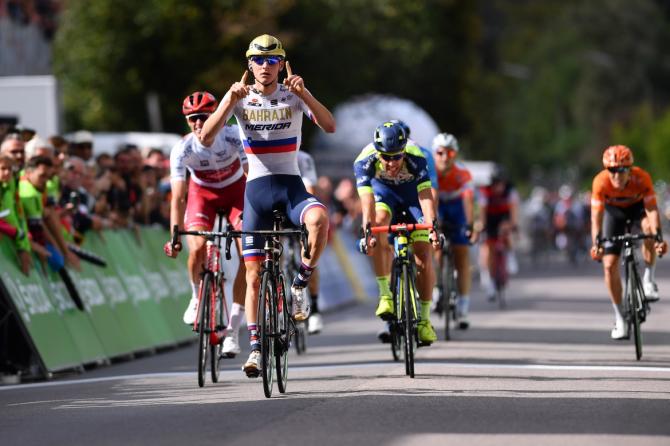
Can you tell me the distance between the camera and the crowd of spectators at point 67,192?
15.4 metres

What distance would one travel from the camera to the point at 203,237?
1359 centimetres

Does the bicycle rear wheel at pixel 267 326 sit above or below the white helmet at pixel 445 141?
below

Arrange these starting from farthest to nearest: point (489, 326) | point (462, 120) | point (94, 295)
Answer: point (462, 120), point (489, 326), point (94, 295)

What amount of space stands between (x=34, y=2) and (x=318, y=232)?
740 inches

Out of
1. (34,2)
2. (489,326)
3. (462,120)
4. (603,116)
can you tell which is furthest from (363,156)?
(603,116)

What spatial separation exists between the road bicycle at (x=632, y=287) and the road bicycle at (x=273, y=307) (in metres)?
4.16

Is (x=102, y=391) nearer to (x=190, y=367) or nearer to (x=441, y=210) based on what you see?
(x=190, y=367)

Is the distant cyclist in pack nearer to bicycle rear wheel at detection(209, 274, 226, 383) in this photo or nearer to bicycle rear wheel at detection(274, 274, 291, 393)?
bicycle rear wheel at detection(209, 274, 226, 383)

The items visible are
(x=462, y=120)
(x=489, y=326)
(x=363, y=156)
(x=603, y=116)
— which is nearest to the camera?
(x=363, y=156)

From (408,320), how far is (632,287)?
292 cm

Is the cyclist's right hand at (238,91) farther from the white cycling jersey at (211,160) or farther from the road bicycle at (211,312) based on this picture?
the white cycling jersey at (211,160)

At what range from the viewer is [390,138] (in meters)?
13.9

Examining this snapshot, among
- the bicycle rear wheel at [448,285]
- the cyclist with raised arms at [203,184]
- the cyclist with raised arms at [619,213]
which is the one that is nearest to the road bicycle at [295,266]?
the bicycle rear wheel at [448,285]

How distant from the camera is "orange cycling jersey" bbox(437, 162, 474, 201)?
19.0 meters
